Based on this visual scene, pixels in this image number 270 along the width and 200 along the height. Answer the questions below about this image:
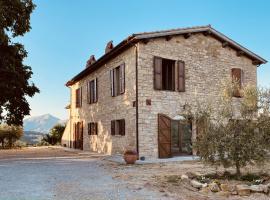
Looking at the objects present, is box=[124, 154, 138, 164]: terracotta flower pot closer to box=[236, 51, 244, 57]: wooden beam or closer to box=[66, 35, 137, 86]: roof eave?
box=[66, 35, 137, 86]: roof eave

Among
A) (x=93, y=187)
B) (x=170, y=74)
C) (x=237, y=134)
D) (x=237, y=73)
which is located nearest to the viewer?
(x=93, y=187)

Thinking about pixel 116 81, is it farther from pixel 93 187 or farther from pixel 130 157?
pixel 93 187

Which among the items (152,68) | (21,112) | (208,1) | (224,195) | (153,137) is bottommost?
(224,195)

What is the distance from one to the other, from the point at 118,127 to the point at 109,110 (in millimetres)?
1443

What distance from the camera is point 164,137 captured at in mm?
15031

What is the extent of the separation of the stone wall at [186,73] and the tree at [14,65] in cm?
562

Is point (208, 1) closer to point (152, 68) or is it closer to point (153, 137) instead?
point (152, 68)

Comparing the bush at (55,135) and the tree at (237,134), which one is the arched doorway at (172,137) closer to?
the tree at (237,134)

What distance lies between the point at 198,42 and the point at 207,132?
30.1 feet

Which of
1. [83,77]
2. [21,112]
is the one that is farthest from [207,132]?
[83,77]

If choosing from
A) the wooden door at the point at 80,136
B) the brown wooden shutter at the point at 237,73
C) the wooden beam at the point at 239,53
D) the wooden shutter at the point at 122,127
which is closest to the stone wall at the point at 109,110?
the wooden shutter at the point at 122,127

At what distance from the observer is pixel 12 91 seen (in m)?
17.6

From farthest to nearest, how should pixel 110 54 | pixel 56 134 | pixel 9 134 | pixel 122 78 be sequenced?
pixel 56 134 → pixel 9 134 → pixel 110 54 → pixel 122 78

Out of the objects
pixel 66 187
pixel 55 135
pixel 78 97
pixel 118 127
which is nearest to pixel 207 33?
pixel 118 127
